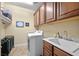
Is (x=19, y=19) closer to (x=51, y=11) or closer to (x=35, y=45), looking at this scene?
(x=51, y=11)

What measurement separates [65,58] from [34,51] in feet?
5.61

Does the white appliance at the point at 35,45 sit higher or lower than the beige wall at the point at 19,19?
lower

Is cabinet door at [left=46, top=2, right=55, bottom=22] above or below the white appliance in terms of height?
above

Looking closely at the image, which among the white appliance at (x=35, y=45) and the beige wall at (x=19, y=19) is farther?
the white appliance at (x=35, y=45)

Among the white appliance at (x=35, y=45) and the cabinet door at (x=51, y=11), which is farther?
the white appliance at (x=35, y=45)

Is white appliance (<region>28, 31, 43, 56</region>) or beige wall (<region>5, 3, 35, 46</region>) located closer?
beige wall (<region>5, 3, 35, 46</region>)

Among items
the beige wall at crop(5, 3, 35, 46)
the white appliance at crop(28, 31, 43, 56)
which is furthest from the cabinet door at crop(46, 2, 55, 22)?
the white appliance at crop(28, 31, 43, 56)

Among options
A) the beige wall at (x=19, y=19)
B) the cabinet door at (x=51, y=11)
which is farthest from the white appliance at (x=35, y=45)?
the cabinet door at (x=51, y=11)

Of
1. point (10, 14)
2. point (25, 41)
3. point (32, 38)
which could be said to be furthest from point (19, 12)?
point (32, 38)

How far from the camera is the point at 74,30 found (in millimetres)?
1744

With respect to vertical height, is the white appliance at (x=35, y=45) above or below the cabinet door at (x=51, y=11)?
below

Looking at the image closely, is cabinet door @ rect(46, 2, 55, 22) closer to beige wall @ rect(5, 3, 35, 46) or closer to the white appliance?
beige wall @ rect(5, 3, 35, 46)

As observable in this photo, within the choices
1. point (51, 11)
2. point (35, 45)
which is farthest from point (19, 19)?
point (35, 45)

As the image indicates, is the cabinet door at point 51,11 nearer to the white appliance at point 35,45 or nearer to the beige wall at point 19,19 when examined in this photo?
the beige wall at point 19,19
